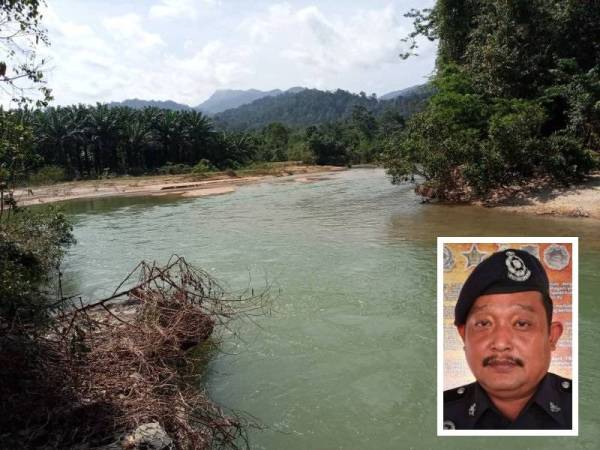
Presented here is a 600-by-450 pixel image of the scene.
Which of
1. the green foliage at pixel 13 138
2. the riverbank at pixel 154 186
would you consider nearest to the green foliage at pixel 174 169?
the riverbank at pixel 154 186

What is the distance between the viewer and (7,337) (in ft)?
16.2

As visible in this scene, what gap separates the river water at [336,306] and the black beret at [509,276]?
13.5 ft

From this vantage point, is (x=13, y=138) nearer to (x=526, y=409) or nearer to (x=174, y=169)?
(x=526, y=409)

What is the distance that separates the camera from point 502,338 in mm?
1808

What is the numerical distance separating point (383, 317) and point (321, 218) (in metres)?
12.6

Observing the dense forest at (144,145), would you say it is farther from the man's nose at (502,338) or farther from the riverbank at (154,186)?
the man's nose at (502,338)

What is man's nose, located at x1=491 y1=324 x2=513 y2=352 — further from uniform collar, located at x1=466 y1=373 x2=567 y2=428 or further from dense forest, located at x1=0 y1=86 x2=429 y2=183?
dense forest, located at x1=0 y1=86 x2=429 y2=183

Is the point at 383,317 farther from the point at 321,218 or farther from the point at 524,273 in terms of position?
the point at 321,218

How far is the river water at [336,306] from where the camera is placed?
591 centimetres

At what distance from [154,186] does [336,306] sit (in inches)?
1420

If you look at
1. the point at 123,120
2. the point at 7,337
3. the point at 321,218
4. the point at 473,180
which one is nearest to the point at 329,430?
the point at 7,337

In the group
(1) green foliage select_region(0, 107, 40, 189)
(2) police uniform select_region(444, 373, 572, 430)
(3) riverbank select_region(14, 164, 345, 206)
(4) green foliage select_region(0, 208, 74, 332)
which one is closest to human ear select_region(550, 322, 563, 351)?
(2) police uniform select_region(444, 373, 572, 430)

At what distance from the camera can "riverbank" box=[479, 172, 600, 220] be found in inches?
720

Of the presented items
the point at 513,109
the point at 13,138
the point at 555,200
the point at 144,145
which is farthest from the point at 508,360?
the point at 144,145
